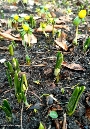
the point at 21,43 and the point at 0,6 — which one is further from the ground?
the point at 0,6

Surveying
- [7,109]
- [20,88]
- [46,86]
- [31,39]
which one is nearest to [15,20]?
[31,39]

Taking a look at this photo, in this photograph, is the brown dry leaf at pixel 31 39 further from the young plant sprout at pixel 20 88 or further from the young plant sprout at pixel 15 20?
the young plant sprout at pixel 20 88

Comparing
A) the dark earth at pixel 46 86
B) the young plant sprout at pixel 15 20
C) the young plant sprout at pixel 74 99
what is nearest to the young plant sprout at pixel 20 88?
the dark earth at pixel 46 86

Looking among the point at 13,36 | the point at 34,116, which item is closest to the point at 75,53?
the point at 13,36

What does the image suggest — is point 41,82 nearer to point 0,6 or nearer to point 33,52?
point 33,52

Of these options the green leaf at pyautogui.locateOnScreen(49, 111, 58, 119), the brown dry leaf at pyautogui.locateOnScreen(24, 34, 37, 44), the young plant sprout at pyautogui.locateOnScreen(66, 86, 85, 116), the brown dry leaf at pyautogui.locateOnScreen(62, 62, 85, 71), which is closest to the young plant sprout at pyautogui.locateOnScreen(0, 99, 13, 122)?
the green leaf at pyautogui.locateOnScreen(49, 111, 58, 119)
